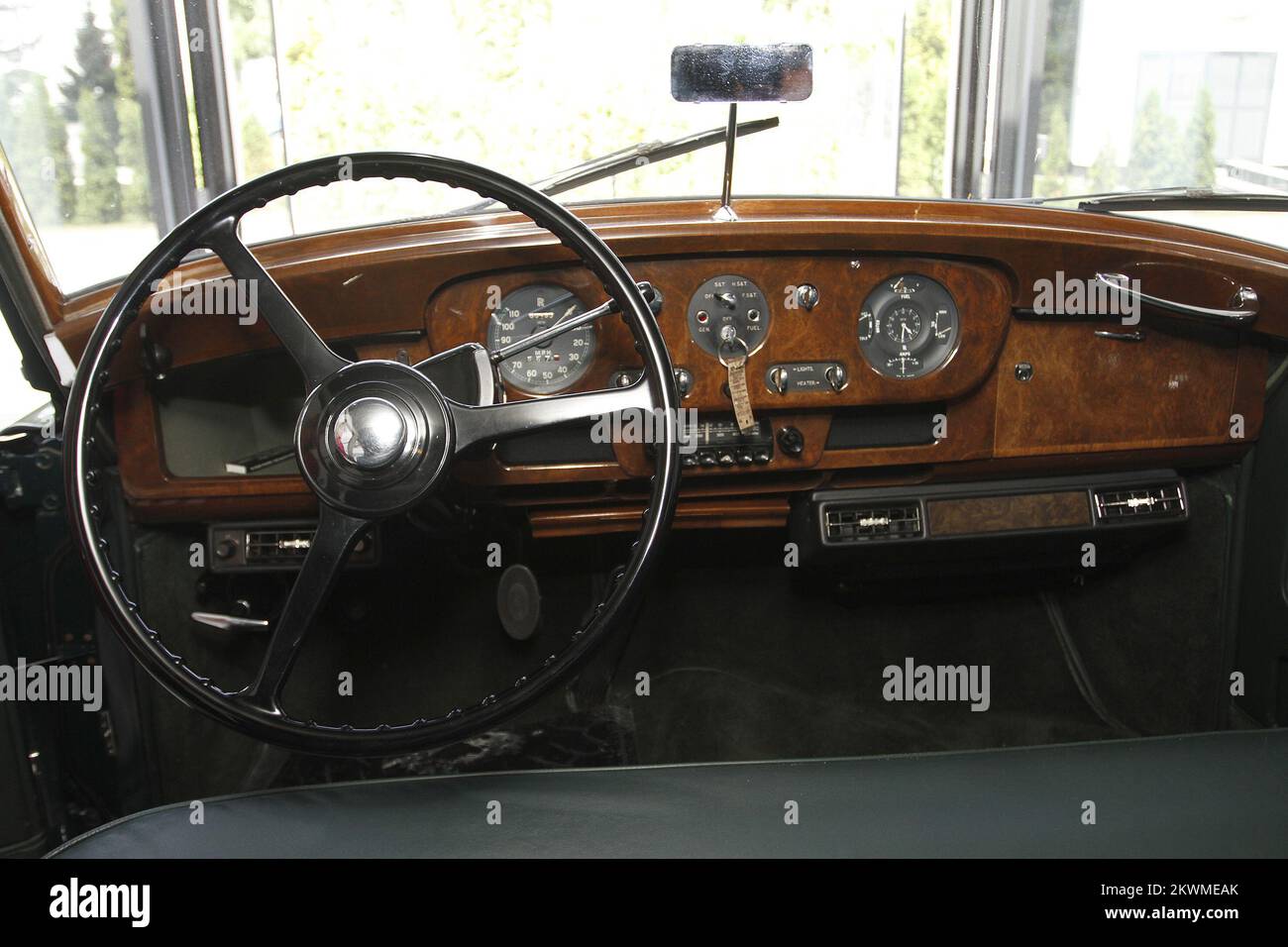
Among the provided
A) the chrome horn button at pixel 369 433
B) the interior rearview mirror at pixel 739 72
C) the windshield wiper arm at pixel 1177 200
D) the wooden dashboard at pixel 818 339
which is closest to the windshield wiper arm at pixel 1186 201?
the windshield wiper arm at pixel 1177 200

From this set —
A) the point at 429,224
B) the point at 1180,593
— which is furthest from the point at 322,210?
the point at 1180,593

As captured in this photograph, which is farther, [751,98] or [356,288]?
[356,288]

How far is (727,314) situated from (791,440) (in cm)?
28

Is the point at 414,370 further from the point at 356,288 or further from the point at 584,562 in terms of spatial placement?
the point at 584,562

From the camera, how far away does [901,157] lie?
258cm

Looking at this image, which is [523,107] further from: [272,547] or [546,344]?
[272,547]

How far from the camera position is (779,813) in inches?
54.0

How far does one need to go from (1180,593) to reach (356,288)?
1.87 m

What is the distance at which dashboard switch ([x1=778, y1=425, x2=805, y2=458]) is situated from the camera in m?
2.06

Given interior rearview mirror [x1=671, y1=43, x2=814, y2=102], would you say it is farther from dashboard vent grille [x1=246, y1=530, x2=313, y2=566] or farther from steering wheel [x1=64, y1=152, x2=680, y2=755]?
dashboard vent grille [x1=246, y1=530, x2=313, y2=566]

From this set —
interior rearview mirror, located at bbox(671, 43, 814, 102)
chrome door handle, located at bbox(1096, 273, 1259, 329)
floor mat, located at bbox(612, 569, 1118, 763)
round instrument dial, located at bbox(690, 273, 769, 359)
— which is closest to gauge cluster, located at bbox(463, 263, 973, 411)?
round instrument dial, located at bbox(690, 273, 769, 359)

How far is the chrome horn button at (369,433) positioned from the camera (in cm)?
139

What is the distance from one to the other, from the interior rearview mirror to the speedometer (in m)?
0.43
